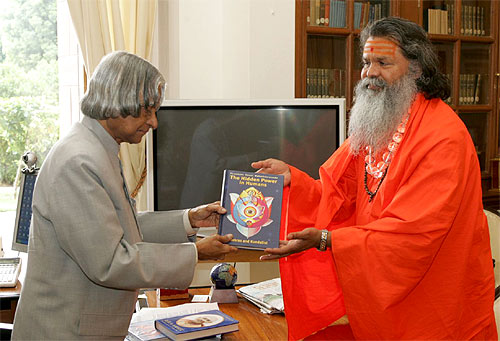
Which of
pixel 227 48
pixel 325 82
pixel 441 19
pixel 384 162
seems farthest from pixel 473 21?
pixel 384 162

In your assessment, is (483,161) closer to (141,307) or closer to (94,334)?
(141,307)

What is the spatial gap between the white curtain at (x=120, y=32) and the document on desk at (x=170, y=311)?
4.47ft

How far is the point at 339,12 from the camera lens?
13.0 ft

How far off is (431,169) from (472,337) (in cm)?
61

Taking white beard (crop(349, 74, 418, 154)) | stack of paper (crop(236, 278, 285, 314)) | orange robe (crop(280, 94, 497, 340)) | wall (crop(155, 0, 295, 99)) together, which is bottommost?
stack of paper (crop(236, 278, 285, 314))

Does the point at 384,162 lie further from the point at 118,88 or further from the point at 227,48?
the point at 227,48

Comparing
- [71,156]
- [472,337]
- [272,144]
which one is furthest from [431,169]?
[272,144]

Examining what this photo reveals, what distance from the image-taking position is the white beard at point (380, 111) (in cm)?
214

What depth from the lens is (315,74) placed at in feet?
12.9

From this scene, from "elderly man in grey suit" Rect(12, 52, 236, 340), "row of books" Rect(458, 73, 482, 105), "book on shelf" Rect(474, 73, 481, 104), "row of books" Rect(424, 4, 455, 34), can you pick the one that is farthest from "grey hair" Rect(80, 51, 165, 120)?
"book on shelf" Rect(474, 73, 481, 104)

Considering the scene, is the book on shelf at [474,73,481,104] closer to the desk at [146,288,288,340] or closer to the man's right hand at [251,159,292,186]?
the man's right hand at [251,159,292,186]

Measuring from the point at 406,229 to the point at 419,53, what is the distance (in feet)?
2.21

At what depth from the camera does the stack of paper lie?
241 cm

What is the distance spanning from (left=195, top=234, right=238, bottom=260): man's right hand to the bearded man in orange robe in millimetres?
174
